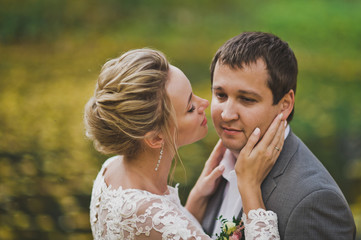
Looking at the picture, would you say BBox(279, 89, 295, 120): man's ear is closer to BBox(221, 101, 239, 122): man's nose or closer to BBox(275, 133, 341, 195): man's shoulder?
BBox(275, 133, 341, 195): man's shoulder

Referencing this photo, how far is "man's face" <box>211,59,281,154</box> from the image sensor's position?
8.68ft

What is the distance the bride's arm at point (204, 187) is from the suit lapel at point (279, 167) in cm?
57

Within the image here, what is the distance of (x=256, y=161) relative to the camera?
8.61 ft

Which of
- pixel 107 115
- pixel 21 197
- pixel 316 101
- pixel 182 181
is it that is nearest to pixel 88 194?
pixel 21 197

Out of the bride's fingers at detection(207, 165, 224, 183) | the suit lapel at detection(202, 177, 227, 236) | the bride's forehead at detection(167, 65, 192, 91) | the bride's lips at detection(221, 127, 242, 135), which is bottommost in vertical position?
the suit lapel at detection(202, 177, 227, 236)

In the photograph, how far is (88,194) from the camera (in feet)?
23.3

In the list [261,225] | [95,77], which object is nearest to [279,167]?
[261,225]

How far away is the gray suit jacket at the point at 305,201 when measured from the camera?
2371 mm

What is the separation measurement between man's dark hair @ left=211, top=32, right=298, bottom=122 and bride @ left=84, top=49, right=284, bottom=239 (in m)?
0.25

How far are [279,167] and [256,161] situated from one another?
0.51 feet

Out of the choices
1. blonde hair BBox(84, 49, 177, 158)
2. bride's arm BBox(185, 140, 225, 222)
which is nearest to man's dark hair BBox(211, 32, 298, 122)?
blonde hair BBox(84, 49, 177, 158)

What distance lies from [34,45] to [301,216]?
33.9 feet

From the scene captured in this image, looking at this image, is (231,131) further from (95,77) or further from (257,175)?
(95,77)

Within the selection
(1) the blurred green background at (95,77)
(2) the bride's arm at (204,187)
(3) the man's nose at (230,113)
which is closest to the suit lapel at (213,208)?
(2) the bride's arm at (204,187)
